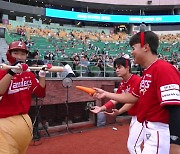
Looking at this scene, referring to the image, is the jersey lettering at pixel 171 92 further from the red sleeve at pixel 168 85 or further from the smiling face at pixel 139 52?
the smiling face at pixel 139 52

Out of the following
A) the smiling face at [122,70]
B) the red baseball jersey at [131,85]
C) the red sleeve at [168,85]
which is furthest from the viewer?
the smiling face at [122,70]

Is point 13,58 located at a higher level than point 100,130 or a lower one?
higher

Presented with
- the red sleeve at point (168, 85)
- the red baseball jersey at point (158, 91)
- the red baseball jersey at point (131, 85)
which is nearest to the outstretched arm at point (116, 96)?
the red baseball jersey at point (158, 91)

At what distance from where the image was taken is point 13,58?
10.7 ft

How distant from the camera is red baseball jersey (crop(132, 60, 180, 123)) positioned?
2230 mm

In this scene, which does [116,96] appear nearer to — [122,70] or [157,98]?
[157,98]

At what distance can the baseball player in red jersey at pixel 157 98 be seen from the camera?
7.29 feet

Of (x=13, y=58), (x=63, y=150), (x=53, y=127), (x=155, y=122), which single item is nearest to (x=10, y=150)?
(x=13, y=58)

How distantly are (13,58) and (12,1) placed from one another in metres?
35.5

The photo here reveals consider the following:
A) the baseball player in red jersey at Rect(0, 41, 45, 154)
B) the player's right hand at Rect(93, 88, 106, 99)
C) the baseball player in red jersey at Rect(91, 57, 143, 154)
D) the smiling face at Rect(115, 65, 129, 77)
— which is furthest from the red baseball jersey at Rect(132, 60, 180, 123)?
the smiling face at Rect(115, 65, 129, 77)

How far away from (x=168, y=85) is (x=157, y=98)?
0.75 ft

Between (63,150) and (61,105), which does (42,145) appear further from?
(61,105)

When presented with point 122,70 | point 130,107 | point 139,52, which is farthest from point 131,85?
point 139,52

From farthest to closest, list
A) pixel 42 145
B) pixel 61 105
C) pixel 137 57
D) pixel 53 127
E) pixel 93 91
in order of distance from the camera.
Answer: pixel 61 105 < pixel 53 127 < pixel 42 145 < pixel 93 91 < pixel 137 57
